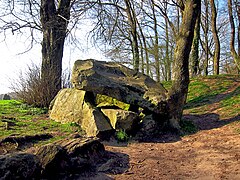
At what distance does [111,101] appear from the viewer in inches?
269

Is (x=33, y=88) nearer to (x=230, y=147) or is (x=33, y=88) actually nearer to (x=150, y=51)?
(x=230, y=147)

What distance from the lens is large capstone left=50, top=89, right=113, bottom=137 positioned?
577 cm

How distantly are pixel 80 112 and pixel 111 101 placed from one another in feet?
2.77

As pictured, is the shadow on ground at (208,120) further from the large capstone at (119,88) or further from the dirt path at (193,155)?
the large capstone at (119,88)

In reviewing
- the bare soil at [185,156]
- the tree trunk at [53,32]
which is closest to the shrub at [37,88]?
the tree trunk at [53,32]

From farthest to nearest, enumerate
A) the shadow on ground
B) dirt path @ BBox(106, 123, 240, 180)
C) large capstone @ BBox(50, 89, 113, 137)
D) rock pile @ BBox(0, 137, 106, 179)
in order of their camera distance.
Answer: the shadow on ground, large capstone @ BBox(50, 89, 113, 137), dirt path @ BBox(106, 123, 240, 180), rock pile @ BBox(0, 137, 106, 179)

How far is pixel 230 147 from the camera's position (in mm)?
4953

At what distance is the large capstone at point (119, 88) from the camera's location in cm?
624

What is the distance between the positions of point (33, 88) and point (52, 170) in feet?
20.6

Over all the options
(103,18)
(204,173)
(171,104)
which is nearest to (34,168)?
(204,173)

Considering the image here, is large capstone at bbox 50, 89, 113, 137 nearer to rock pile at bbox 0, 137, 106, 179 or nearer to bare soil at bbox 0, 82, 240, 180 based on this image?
bare soil at bbox 0, 82, 240, 180

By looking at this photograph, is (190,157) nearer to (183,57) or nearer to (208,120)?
(208,120)

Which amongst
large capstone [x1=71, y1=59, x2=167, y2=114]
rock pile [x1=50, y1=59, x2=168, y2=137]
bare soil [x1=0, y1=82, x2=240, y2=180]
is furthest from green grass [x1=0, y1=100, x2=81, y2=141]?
bare soil [x1=0, y1=82, x2=240, y2=180]

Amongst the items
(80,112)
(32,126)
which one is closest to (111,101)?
(80,112)
